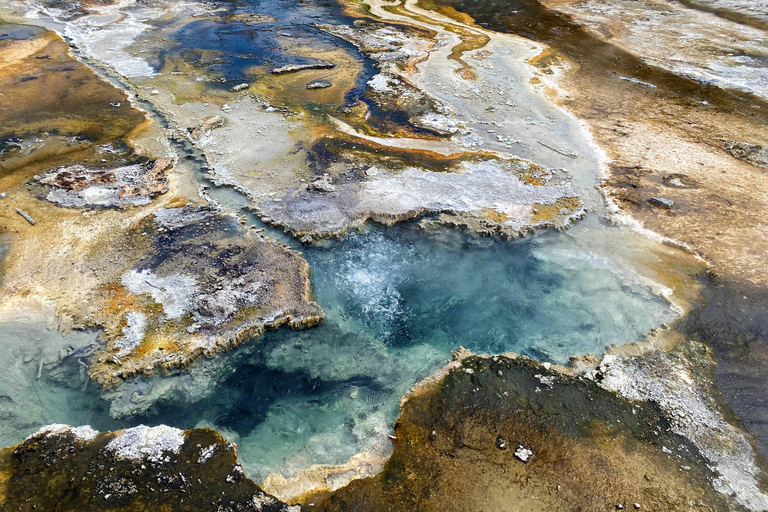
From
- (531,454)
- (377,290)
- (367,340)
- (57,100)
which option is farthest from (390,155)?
(57,100)

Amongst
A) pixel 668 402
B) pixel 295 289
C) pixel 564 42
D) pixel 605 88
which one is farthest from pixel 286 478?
pixel 564 42

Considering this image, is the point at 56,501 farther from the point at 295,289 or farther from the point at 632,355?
the point at 632,355

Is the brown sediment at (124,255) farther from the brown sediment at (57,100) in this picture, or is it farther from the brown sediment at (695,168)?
the brown sediment at (695,168)

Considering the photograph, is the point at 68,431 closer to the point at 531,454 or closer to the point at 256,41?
the point at 531,454

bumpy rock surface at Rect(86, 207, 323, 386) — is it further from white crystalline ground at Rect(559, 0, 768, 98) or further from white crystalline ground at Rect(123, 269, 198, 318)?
white crystalline ground at Rect(559, 0, 768, 98)

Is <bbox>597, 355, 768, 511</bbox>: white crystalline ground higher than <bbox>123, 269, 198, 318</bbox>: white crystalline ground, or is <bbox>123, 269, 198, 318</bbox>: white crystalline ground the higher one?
<bbox>597, 355, 768, 511</bbox>: white crystalline ground

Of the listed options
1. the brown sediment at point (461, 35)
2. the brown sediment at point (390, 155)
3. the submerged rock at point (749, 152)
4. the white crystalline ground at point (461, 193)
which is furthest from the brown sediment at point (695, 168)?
the brown sediment at point (390, 155)

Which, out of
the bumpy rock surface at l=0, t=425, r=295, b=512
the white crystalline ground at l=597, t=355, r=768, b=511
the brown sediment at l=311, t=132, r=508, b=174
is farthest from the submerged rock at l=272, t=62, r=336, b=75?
the white crystalline ground at l=597, t=355, r=768, b=511
